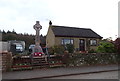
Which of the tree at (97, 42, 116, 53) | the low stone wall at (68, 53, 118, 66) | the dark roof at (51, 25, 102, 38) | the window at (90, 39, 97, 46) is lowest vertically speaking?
the low stone wall at (68, 53, 118, 66)

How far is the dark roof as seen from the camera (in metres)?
26.9

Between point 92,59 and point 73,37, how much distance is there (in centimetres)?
1091

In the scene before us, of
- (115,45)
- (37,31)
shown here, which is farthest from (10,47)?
(115,45)

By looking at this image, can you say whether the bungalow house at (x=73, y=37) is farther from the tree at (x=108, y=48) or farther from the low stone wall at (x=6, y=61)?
the low stone wall at (x=6, y=61)

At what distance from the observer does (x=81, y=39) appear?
28391mm

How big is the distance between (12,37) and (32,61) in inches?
1311

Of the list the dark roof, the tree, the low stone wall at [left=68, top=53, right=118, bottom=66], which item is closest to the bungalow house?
the dark roof

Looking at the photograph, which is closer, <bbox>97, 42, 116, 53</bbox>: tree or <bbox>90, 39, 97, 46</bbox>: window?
<bbox>97, 42, 116, 53</bbox>: tree

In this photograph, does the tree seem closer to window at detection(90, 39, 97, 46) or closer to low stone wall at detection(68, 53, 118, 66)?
low stone wall at detection(68, 53, 118, 66)

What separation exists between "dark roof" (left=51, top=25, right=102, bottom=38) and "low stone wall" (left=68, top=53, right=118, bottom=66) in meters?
9.93

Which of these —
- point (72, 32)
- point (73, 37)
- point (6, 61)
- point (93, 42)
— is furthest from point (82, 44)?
point (6, 61)

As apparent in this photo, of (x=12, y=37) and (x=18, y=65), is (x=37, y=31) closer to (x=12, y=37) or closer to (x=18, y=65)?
(x=18, y=65)

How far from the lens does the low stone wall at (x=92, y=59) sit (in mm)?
15791

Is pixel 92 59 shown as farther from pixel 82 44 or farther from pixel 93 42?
pixel 93 42
